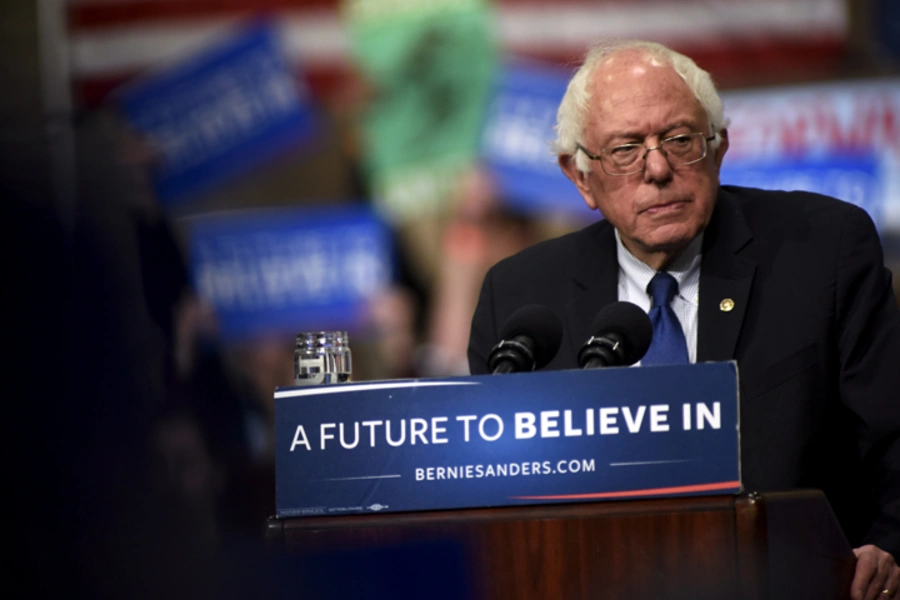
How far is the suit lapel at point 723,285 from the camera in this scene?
5.82ft

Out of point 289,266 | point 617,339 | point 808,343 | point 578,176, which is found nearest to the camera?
point 617,339

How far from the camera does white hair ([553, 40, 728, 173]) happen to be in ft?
6.09

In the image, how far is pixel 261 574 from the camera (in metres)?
1.28

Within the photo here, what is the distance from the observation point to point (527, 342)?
140cm

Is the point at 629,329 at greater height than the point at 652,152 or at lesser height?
lesser

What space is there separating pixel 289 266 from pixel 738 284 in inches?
103

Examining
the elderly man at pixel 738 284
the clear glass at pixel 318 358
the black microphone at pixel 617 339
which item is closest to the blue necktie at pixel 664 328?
the elderly man at pixel 738 284

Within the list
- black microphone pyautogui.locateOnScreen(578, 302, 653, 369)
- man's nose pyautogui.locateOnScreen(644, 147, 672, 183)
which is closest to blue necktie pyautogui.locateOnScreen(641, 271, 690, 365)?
man's nose pyautogui.locateOnScreen(644, 147, 672, 183)

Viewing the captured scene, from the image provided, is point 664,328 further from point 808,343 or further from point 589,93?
point 589,93

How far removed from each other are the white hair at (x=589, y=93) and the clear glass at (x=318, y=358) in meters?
0.64

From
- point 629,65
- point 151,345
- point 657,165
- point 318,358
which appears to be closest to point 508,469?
point 318,358

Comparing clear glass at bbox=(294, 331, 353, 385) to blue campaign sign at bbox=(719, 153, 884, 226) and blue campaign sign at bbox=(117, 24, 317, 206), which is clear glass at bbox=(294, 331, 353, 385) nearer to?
blue campaign sign at bbox=(719, 153, 884, 226)

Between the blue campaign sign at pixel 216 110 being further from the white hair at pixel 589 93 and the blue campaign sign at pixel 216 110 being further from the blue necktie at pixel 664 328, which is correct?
the blue necktie at pixel 664 328

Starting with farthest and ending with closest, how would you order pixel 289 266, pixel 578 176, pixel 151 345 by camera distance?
1. pixel 289 266
2. pixel 151 345
3. pixel 578 176
